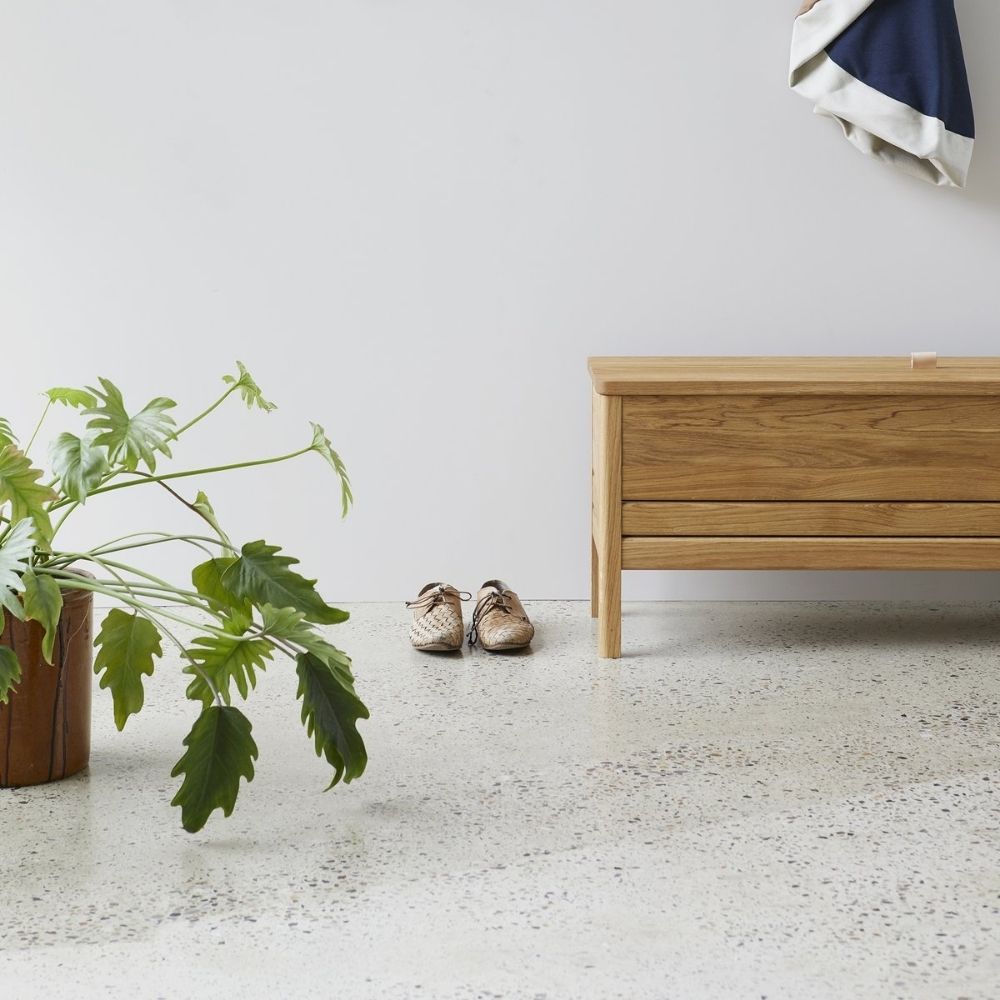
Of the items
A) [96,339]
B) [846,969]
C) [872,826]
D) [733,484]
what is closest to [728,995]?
[846,969]

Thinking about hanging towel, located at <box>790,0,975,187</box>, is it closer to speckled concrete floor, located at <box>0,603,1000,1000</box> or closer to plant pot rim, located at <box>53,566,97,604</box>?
speckled concrete floor, located at <box>0,603,1000,1000</box>

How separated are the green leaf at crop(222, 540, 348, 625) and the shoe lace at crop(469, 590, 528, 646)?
838mm

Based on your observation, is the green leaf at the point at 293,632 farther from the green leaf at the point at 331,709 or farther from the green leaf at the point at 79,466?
the green leaf at the point at 79,466

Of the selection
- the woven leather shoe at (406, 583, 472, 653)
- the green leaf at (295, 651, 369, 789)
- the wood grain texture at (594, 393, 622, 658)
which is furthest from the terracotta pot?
the wood grain texture at (594, 393, 622, 658)

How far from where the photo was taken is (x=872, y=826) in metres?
1.62

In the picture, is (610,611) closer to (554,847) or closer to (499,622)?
(499,622)

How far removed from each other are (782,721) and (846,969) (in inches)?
28.7

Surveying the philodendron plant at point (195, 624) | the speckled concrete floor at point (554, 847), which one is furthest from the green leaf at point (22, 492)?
the speckled concrete floor at point (554, 847)

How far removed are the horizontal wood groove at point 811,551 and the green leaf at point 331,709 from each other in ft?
2.86

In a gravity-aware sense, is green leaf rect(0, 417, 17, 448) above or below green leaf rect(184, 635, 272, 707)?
above

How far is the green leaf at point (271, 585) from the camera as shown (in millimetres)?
1606

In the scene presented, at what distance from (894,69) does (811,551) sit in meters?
0.96

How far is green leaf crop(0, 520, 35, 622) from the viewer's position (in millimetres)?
1453

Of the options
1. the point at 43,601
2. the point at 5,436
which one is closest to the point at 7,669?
the point at 43,601
